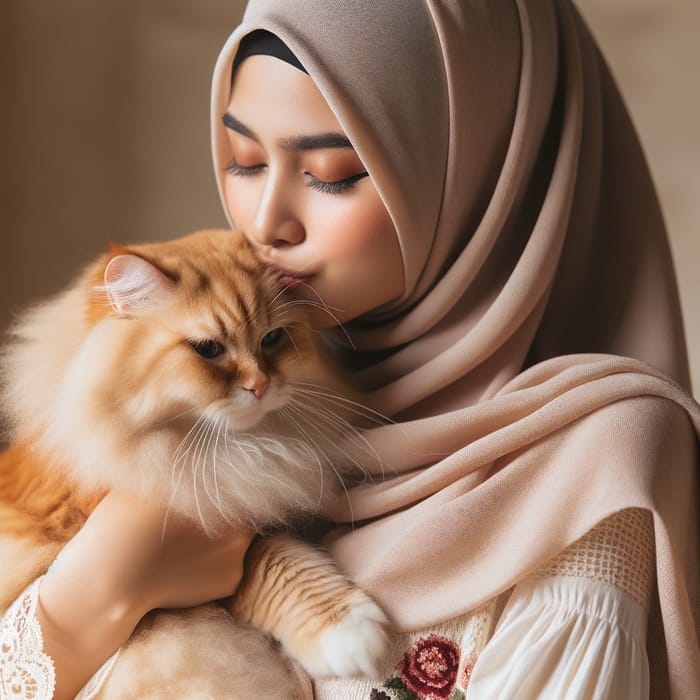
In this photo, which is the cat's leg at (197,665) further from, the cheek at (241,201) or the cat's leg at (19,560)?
the cheek at (241,201)

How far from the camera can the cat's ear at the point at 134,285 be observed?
2.99 feet

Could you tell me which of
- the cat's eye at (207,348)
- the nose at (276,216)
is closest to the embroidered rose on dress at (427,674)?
the cat's eye at (207,348)

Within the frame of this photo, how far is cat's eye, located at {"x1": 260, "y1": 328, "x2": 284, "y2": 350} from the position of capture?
1.00 metres

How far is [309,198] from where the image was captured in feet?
3.43

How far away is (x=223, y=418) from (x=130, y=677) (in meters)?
0.29

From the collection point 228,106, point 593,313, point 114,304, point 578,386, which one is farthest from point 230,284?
point 593,313

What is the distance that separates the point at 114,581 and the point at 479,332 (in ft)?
1.70

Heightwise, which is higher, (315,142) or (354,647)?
(315,142)

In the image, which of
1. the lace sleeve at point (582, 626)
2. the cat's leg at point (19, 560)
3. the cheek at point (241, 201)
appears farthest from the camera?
the cheek at point (241, 201)

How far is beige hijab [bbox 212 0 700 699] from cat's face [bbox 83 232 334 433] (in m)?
0.19

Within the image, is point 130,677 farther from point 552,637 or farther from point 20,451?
point 552,637

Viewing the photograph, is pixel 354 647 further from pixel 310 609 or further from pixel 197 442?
pixel 197 442

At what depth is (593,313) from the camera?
1.24m

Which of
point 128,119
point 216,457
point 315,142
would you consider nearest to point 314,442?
point 216,457
